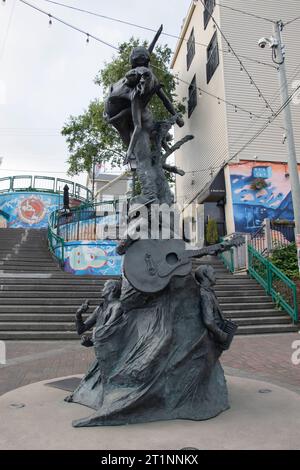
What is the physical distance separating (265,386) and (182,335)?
1.63 meters

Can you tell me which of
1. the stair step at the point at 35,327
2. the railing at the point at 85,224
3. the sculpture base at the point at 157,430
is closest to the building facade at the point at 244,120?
the railing at the point at 85,224

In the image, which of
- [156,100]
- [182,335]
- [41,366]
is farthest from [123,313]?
[156,100]

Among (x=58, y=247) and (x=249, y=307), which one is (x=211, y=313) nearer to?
(x=249, y=307)

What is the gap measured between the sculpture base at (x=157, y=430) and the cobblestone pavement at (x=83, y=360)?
1.54 metres

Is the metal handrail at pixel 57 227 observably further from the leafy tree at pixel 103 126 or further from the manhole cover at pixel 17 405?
the manhole cover at pixel 17 405

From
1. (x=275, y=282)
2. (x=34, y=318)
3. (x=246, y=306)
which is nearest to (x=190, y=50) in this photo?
(x=275, y=282)

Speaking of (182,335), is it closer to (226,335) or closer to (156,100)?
(226,335)

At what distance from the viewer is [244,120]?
773 inches

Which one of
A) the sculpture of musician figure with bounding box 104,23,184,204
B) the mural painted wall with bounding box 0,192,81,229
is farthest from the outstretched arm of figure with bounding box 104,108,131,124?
the mural painted wall with bounding box 0,192,81,229

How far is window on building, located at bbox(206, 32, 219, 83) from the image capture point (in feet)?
67.8

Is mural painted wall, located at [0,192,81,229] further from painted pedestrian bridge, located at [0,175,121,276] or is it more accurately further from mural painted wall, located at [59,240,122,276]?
mural painted wall, located at [59,240,122,276]

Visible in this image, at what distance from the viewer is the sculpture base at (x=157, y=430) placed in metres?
2.96

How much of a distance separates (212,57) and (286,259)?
12976 millimetres
